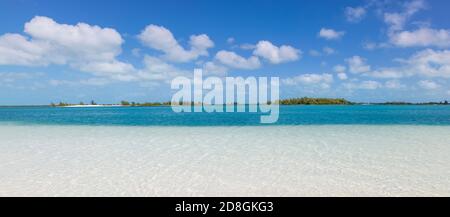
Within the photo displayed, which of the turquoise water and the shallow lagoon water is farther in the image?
the turquoise water

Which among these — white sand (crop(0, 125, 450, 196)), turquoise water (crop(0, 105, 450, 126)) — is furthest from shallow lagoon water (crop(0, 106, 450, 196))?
turquoise water (crop(0, 105, 450, 126))

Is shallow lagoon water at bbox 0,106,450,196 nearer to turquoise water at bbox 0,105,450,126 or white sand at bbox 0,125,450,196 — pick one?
white sand at bbox 0,125,450,196

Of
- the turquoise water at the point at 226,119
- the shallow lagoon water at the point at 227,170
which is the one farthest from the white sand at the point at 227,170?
the turquoise water at the point at 226,119

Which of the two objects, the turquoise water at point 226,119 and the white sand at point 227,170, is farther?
the turquoise water at point 226,119

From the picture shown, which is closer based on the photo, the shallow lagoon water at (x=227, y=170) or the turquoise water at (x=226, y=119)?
the shallow lagoon water at (x=227, y=170)

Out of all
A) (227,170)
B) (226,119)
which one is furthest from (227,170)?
(226,119)

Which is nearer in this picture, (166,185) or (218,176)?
(166,185)

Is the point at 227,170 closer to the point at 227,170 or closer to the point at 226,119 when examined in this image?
the point at 227,170

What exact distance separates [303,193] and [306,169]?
1.34 meters

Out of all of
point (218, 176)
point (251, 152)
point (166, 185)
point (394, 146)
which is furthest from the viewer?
point (394, 146)

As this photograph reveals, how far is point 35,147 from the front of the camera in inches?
317

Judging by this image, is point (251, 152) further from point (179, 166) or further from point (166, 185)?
point (166, 185)

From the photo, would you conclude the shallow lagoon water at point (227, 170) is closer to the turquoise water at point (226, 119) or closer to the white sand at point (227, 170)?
the white sand at point (227, 170)

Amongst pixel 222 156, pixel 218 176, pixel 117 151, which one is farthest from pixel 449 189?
pixel 117 151
